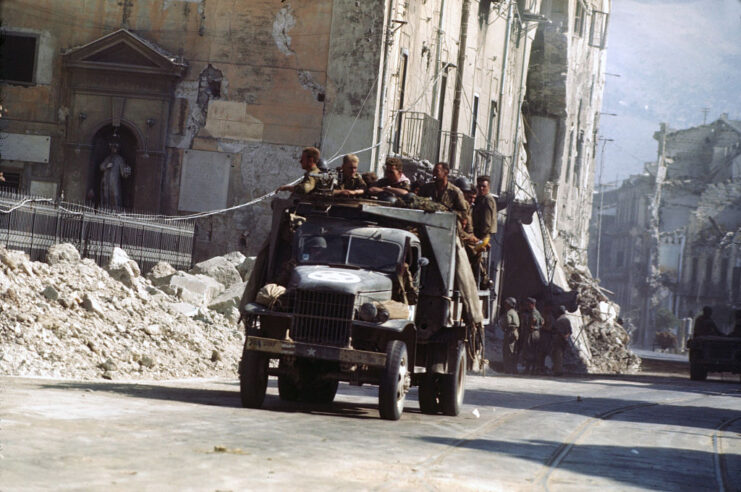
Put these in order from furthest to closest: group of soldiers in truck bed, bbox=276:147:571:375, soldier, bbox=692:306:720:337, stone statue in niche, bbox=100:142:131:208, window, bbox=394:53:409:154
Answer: soldier, bbox=692:306:720:337
window, bbox=394:53:409:154
stone statue in niche, bbox=100:142:131:208
group of soldiers in truck bed, bbox=276:147:571:375

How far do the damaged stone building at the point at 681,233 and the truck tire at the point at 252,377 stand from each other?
71087 millimetres

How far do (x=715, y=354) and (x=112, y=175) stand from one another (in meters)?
18.8

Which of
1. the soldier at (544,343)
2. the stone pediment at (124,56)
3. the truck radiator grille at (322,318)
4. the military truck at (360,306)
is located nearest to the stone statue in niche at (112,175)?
the stone pediment at (124,56)

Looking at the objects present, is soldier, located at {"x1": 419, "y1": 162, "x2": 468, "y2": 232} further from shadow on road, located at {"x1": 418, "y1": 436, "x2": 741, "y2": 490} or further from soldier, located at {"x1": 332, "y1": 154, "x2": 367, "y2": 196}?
shadow on road, located at {"x1": 418, "y1": 436, "x2": 741, "y2": 490}

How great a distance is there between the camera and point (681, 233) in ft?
296

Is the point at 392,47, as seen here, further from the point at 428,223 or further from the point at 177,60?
the point at 428,223

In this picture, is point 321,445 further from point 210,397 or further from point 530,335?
point 530,335

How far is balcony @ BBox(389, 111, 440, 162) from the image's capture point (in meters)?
32.8

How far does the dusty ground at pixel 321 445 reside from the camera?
26.9 ft

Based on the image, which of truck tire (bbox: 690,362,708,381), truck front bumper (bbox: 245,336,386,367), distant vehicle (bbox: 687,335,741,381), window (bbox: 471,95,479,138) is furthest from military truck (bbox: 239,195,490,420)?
window (bbox: 471,95,479,138)

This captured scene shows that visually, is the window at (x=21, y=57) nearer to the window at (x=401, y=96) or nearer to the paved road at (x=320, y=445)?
the window at (x=401, y=96)

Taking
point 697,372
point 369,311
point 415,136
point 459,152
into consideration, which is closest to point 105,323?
point 369,311

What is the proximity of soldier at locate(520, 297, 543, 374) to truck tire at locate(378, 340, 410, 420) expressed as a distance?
63.2 ft

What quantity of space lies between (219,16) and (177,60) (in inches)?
62.1
